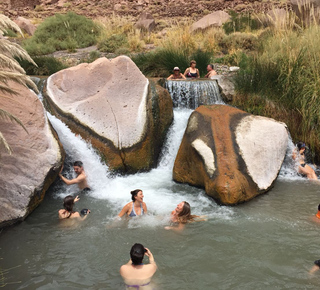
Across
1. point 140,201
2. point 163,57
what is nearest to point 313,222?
point 140,201

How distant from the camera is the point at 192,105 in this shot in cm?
847

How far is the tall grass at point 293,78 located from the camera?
707cm

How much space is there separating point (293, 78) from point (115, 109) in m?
3.94

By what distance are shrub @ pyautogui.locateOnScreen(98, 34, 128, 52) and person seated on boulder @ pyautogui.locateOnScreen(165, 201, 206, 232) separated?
1091 cm

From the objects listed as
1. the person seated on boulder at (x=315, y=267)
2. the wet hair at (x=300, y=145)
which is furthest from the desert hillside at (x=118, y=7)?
the person seated on boulder at (x=315, y=267)

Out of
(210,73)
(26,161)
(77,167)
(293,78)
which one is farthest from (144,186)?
(210,73)

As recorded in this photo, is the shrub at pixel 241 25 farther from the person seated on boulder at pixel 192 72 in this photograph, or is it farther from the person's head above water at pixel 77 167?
the person's head above water at pixel 77 167

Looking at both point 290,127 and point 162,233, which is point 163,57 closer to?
point 290,127

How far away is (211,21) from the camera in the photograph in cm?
1703

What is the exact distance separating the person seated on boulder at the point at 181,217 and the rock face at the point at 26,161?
2.11m

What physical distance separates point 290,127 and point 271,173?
1719 millimetres

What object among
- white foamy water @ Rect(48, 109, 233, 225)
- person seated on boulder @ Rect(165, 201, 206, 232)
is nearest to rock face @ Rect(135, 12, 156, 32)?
white foamy water @ Rect(48, 109, 233, 225)

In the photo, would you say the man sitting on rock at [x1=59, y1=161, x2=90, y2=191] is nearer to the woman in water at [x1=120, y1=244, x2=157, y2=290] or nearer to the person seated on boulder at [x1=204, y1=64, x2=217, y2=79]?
the woman in water at [x1=120, y1=244, x2=157, y2=290]

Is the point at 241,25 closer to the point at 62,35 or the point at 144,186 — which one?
the point at 62,35
